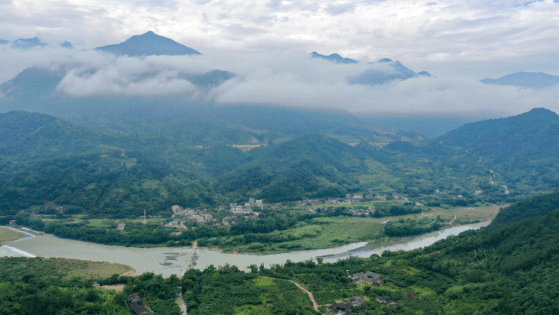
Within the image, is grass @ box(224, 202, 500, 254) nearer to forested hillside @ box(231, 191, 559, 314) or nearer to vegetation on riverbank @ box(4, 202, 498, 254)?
vegetation on riverbank @ box(4, 202, 498, 254)

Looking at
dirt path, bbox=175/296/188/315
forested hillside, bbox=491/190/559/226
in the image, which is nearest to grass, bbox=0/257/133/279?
dirt path, bbox=175/296/188/315

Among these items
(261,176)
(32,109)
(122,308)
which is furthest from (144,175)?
(32,109)

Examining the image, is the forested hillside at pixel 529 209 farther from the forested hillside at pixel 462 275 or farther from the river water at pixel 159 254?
the forested hillside at pixel 462 275

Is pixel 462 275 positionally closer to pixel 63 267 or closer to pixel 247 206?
pixel 63 267

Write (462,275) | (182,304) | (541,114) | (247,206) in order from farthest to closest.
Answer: (541,114)
(247,206)
(462,275)
(182,304)

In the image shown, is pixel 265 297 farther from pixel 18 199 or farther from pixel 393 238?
pixel 18 199

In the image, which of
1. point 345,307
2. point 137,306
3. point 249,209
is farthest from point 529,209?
point 137,306
